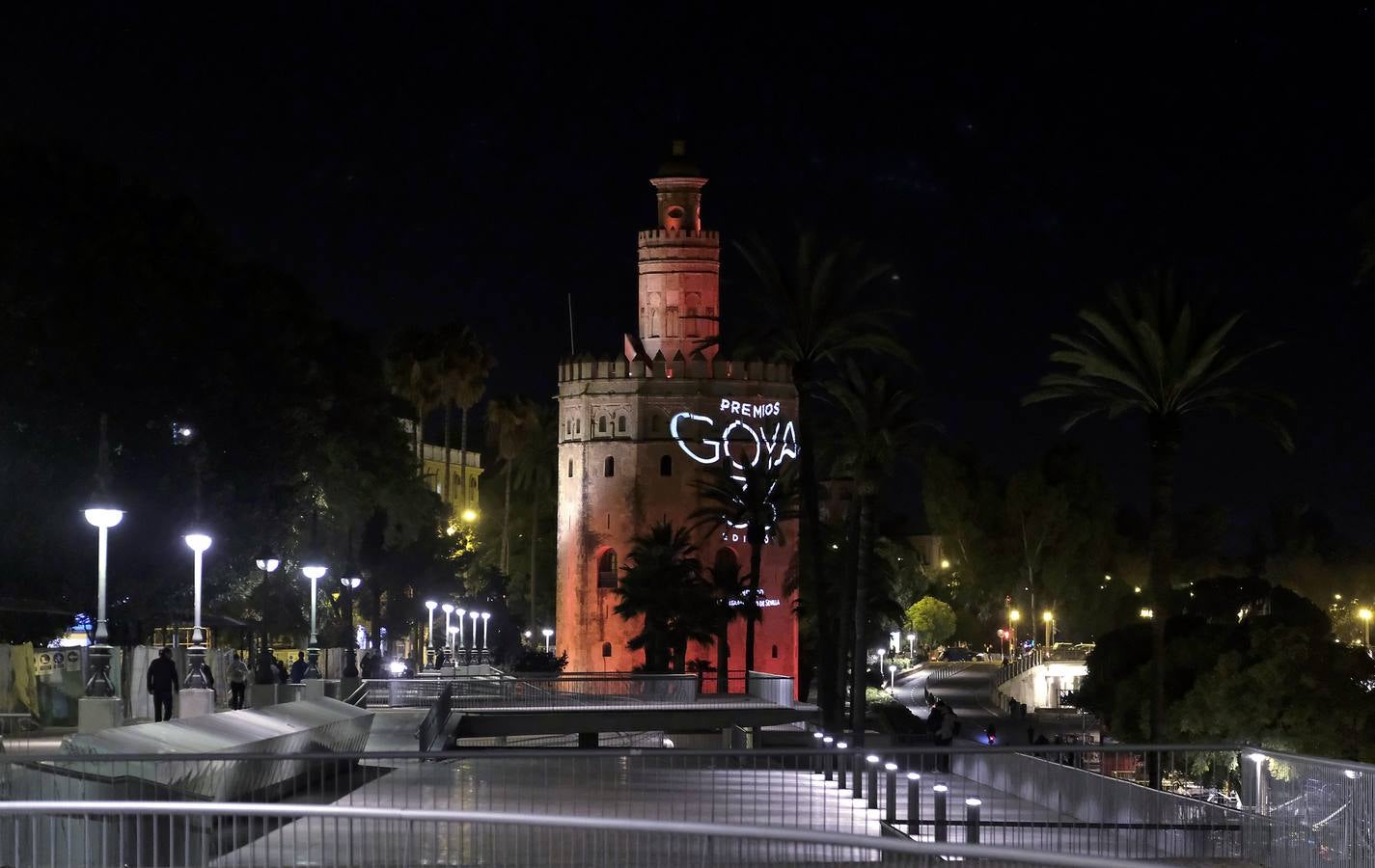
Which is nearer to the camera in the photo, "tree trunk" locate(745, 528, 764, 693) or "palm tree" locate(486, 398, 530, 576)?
"tree trunk" locate(745, 528, 764, 693)

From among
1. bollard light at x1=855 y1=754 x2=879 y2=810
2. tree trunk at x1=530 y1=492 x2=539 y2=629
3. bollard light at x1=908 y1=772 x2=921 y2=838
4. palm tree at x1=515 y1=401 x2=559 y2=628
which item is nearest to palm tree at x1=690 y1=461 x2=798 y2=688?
tree trunk at x1=530 y1=492 x2=539 y2=629

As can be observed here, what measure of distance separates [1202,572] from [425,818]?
128260mm

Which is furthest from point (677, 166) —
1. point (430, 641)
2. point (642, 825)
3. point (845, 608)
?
point (642, 825)

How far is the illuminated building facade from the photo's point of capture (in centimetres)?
9094

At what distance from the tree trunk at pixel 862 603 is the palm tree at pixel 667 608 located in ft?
68.1

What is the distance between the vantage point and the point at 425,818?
35.2 ft

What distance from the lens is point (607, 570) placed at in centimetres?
9169

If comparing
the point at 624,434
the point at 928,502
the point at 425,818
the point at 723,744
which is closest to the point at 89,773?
the point at 425,818

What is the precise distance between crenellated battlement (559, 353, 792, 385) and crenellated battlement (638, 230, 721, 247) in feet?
17.6

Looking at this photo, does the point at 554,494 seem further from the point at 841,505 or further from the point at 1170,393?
the point at 1170,393

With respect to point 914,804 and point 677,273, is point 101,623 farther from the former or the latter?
point 677,273

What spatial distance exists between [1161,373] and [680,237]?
5574cm

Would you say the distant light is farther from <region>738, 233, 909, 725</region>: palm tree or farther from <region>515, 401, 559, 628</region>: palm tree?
<region>515, 401, 559, 628</region>: palm tree

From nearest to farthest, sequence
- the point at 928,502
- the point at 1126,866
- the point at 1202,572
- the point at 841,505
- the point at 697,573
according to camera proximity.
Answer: the point at 1126,866 < the point at 697,573 < the point at 841,505 < the point at 928,502 < the point at 1202,572
